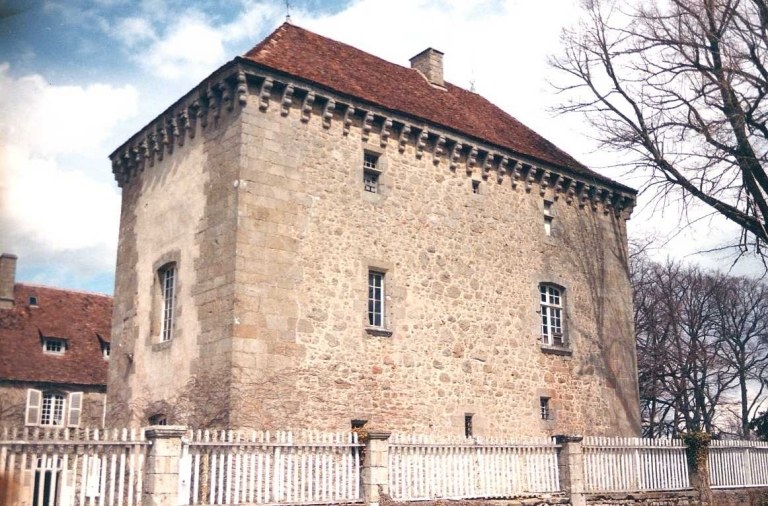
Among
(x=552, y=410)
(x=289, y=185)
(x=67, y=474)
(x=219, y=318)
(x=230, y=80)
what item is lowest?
(x=67, y=474)

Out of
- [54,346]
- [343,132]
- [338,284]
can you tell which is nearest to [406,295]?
[338,284]

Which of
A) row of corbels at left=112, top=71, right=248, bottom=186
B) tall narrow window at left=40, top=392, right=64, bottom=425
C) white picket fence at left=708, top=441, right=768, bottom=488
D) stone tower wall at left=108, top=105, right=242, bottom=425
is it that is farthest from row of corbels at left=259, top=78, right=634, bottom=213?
tall narrow window at left=40, top=392, right=64, bottom=425

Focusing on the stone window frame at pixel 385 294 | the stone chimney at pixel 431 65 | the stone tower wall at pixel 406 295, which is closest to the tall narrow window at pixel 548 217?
the stone tower wall at pixel 406 295

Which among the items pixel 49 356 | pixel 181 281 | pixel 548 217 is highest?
pixel 548 217

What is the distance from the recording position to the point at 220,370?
569 inches

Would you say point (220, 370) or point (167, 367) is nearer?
point (220, 370)

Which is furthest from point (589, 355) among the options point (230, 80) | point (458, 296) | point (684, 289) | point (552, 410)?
point (684, 289)

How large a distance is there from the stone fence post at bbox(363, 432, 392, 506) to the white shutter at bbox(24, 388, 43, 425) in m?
19.4

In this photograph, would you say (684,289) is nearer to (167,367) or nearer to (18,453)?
(167,367)

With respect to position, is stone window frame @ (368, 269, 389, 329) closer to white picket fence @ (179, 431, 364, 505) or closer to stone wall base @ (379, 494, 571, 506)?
white picket fence @ (179, 431, 364, 505)

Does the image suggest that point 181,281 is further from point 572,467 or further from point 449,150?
point 572,467

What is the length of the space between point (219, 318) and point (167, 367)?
2.33 m

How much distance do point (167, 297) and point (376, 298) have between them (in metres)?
4.56

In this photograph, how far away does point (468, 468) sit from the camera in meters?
13.8
